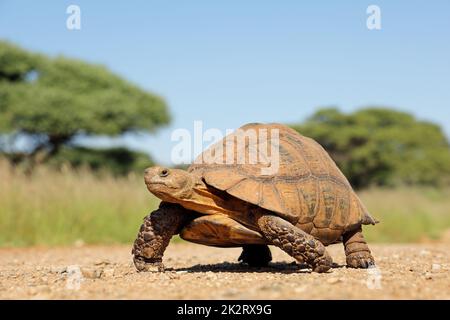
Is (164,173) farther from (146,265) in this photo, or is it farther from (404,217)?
(404,217)

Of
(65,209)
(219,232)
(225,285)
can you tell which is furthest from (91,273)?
(65,209)

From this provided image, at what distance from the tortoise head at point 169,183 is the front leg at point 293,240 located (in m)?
0.67

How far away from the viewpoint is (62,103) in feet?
99.8

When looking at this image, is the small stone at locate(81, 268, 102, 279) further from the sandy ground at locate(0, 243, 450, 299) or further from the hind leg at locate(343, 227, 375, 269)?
the hind leg at locate(343, 227, 375, 269)

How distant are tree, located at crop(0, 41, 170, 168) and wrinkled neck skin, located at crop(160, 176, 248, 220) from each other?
1014 inches

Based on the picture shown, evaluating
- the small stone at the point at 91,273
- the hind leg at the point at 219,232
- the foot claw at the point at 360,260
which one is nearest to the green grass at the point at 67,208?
the small stone at the point at 91,273

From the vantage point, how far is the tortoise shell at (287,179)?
505cm

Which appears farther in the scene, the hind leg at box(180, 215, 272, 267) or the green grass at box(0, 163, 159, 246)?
the green grass at box(0, 163, 159, 246)

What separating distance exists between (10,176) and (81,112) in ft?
60.6

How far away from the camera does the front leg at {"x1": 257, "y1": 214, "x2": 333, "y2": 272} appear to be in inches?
194

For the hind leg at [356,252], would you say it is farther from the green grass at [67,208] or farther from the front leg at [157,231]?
the green grass at [67,208]

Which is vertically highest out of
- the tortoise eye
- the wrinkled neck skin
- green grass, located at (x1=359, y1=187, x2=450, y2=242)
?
the tortoise eye

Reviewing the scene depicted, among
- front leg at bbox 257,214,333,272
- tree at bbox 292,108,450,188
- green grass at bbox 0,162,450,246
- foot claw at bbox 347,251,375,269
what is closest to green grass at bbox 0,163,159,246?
green grass at bbox 0,162,450,246
